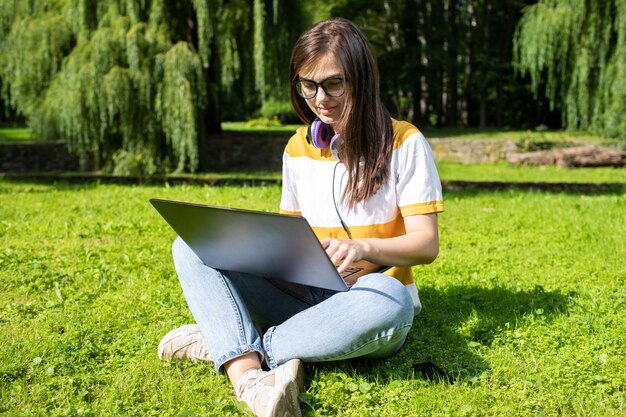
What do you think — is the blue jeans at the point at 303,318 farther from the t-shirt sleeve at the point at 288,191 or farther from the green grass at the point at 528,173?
the green grass at the point at 528,173

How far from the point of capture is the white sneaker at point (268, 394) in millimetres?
2119

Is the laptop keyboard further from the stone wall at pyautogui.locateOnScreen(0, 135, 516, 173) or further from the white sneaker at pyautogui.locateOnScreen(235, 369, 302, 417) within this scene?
the stone wall at pyautogui.locateOnScreen(0, 135, 516, 173)

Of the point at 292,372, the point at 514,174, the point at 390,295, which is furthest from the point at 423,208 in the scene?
the point at 514,174

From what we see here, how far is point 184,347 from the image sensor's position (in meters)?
2.73

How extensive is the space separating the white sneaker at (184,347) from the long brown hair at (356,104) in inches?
31.7

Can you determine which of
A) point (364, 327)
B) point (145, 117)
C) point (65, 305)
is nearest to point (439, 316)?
point (364, 327)

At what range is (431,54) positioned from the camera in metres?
20.4

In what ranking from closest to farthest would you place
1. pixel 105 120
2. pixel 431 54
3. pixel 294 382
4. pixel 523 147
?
pixel 294 382, pixel 105 120, pixel 523 147, pixel 431 54

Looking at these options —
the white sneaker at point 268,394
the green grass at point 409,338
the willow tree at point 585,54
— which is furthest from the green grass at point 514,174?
the white sneaker at point 268,394

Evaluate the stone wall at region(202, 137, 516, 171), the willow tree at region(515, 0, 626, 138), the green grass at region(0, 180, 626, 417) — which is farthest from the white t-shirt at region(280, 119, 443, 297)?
the willow tree at region(515, 0, 626, 138)

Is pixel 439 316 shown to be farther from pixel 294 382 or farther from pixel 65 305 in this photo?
A: pixel 65 305

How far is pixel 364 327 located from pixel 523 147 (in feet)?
41.2

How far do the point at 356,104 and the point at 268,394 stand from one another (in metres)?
1.05

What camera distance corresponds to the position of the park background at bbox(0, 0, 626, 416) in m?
2.49
